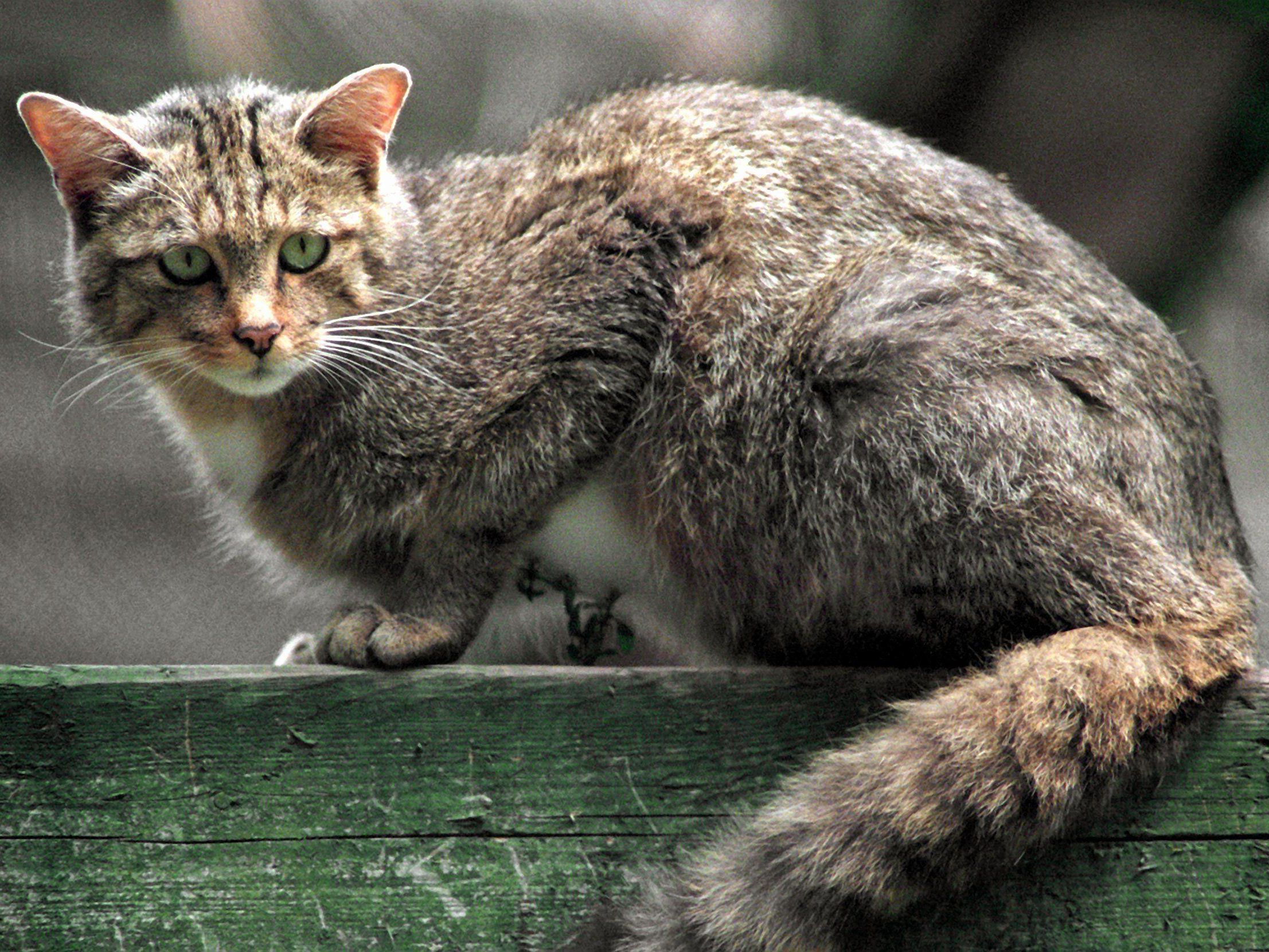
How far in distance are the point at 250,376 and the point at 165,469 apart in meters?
1.91

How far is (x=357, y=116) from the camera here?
259 centimetres

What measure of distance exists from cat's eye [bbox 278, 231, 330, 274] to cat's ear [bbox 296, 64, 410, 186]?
7.8 inches

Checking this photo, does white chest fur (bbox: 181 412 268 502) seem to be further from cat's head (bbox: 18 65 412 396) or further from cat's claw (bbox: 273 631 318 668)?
cat's claw (bbox: 273 631 318 668)

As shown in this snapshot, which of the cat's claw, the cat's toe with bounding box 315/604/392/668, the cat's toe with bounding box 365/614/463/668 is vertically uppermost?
the cat's toe with bounding box 365/614/463/668

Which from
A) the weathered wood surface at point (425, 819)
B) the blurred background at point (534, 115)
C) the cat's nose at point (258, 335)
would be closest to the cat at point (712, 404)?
the cat's nose at point (258, 335)

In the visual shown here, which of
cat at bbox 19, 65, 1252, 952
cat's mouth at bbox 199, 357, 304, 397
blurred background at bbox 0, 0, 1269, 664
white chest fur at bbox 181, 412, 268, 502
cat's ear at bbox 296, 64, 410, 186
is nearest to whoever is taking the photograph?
cat at bbox 19, 65, 1252, 952

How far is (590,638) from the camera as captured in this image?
284cm

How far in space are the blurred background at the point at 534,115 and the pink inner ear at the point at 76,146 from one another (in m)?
1.40

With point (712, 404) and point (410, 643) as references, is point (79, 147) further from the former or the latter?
point (712, 404)

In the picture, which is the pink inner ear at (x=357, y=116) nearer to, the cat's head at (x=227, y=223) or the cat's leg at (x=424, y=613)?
the cat's head at (x=227, y=223)

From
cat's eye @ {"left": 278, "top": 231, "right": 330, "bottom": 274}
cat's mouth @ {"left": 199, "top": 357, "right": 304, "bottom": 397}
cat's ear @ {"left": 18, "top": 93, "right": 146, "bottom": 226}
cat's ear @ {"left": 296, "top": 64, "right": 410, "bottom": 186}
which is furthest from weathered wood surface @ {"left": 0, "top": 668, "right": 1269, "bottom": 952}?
cat's ear @ {"left": 296, "top": 64, "right": 410, "bottom": 186}

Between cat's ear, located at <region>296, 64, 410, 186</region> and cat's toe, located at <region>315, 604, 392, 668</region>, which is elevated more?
cat's ear, located at <region>296, 64, 410, 186</region>

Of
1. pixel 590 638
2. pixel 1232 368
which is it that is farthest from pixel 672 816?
pixel 1232 368

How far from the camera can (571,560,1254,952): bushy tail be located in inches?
77.2
